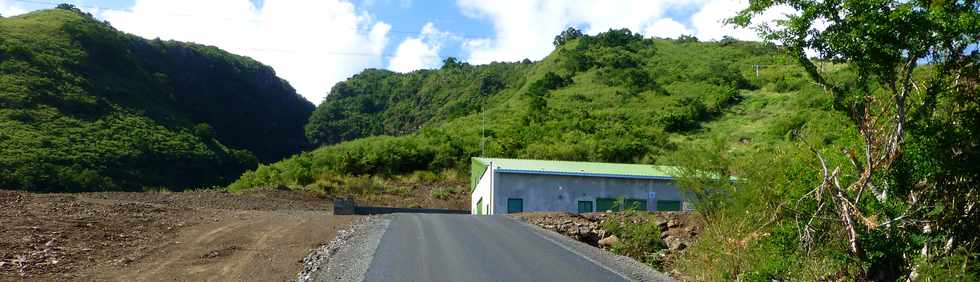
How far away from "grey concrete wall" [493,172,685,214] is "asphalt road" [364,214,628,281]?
1008 cm

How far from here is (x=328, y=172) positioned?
52.4 m

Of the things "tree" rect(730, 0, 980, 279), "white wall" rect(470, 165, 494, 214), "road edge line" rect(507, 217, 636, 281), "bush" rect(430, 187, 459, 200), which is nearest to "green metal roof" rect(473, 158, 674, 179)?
"white wall" rect(470, 165, 494, 214)

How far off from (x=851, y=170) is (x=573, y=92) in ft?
235

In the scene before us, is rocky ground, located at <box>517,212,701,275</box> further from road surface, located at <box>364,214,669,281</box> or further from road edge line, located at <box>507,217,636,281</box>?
road surface, located at <box>364,214,669,281</box>

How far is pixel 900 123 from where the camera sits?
9523 mm

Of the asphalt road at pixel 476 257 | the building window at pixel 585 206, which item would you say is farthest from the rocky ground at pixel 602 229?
the building window at pixel 585 206

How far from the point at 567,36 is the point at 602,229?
101961mm

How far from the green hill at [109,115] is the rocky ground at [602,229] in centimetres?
3454

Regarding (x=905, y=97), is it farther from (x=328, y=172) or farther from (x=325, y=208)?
(x=328, y=172)

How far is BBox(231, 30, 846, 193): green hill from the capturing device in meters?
53.6

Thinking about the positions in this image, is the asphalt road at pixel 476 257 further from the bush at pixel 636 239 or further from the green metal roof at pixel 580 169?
the green metal roof at pixel 580 169

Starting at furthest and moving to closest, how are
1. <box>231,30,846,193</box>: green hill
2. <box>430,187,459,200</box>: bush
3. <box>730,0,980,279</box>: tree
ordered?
<box>231,30,846,193</box>: green hill
<box>430,187,459,200</box>: bush
<box>730,0,980,279</box>: tree

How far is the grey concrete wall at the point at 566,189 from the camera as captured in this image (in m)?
30.7

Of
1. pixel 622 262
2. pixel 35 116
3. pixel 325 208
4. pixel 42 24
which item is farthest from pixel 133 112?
pixel 622 262
